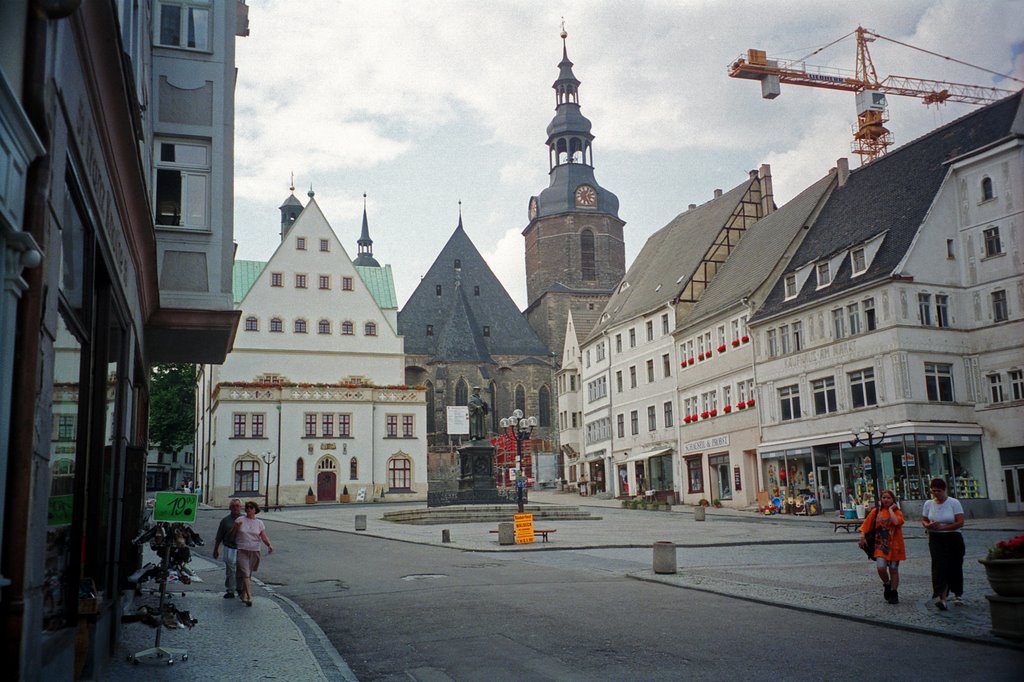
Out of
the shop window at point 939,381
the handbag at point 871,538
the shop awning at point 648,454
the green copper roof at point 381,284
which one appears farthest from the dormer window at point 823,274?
the green copper roof at point 381,284

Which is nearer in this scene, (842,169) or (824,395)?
(824,395)

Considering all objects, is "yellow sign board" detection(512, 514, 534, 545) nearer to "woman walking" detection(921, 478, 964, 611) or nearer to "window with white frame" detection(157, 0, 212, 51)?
"woman walking" detection(921, 478, 964, 611)

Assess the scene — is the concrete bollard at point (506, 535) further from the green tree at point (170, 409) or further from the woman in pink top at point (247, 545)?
the green tree at point (170, 409)

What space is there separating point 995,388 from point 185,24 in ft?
103

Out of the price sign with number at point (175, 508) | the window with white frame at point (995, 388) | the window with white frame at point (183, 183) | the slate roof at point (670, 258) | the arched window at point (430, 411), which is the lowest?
the price sign with number at point (175, 508)

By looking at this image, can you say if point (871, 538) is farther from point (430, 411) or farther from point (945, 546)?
point (430, 411)

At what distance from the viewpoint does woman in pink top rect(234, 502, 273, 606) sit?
1488 cm

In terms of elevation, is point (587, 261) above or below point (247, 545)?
above

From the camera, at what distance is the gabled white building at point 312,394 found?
200ft

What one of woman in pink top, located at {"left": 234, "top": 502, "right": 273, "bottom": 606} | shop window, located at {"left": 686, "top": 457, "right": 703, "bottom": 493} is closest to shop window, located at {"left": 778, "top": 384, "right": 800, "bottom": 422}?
shop window, located at {"left": 686, "top": 457, "right": 703, "bottom": 493}

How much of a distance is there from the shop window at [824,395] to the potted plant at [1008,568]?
29416 mm

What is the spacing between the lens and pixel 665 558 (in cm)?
1766

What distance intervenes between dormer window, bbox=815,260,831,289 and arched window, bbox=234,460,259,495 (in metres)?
36.2

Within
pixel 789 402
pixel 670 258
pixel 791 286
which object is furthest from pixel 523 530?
pixel 670 258
